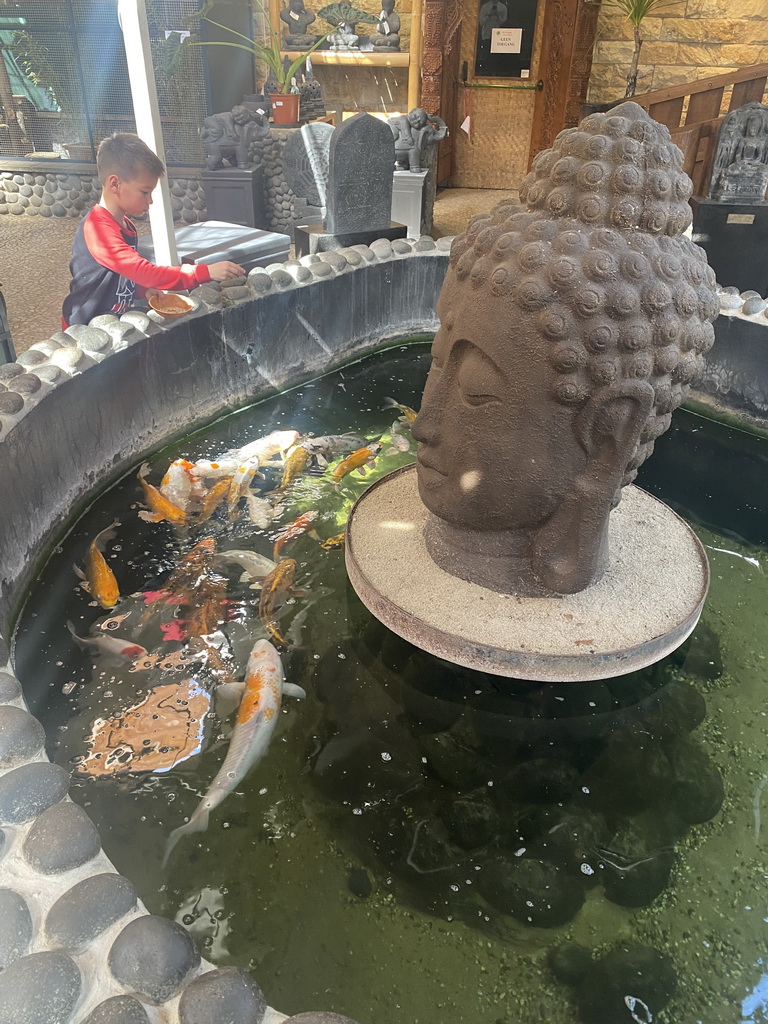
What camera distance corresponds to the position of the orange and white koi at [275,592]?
2432 mm

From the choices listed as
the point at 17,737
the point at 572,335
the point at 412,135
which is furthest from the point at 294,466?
the point at 412,135

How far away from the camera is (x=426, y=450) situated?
2.30m

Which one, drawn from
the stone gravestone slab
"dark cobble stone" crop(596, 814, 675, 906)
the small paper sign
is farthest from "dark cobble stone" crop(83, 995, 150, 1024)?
the small paper sign

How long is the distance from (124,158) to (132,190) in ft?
0.42

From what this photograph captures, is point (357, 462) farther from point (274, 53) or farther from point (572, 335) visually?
point (274, 53)

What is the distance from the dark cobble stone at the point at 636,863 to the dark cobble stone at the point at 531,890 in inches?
3.6

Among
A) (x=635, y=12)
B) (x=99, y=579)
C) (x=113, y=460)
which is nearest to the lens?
(x=99, y=579)

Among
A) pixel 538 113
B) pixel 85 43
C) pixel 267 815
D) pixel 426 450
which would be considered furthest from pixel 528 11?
pixel 267 815

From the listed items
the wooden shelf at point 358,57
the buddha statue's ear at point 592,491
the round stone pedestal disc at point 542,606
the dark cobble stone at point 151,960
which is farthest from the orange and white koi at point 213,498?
the wooden shelf at point 358,57

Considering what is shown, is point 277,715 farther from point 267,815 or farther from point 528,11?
point 528,11

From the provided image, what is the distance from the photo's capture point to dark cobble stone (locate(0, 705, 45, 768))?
148 cm

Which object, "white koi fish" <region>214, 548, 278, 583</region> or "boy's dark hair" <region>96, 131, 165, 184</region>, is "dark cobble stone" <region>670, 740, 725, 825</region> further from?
"boy's dark hair" <region>96, 131, 165, 184</region>

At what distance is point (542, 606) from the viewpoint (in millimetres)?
2252

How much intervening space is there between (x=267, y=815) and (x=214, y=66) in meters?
6.91
